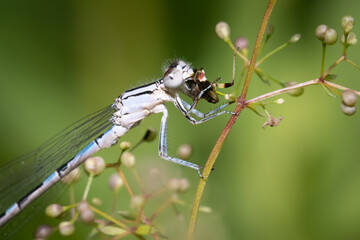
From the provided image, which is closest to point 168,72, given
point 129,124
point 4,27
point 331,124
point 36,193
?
point 129,124

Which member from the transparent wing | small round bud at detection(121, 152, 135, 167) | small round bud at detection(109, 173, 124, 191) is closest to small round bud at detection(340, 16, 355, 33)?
small round bud at detection(121, 152, 135, 167)

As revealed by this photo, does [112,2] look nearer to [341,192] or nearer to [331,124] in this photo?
[331,124]

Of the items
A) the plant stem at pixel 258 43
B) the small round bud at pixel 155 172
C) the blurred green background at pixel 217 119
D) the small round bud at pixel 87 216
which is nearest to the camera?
the plant stem at pixel 258 43

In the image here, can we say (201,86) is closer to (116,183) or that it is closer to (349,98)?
(116,183)

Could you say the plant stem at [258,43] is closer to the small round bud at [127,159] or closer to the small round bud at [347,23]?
the small round bud at [347,23]

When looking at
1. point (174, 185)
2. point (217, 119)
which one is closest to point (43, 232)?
point (174, 185)

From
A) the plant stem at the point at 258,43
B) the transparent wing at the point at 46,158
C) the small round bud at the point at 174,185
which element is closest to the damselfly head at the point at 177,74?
the transparent wing at the point at 46,158

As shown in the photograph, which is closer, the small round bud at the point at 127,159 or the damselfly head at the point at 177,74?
the small round bud at the point at 127,159
